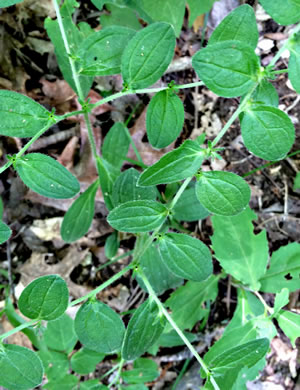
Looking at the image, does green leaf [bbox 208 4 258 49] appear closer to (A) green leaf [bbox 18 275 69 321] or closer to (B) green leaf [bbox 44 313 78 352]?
(A) green leaf [bbox 18 275 69 321]

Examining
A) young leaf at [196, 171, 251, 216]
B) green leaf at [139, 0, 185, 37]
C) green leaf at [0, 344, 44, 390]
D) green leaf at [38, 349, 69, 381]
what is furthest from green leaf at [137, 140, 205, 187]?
green leaf at [38, 349, 69, 381]

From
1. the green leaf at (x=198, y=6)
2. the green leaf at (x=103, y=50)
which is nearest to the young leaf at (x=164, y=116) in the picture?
the green leaf at (x=103, y=50)

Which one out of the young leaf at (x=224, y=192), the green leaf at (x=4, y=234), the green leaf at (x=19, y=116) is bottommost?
the young leaf at (x=224, y=192)

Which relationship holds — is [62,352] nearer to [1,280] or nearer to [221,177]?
[1,280]

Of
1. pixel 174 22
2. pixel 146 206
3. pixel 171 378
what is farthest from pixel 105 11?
pixel 171 378

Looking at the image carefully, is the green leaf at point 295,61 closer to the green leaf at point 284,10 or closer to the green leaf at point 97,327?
the green leaf at point 284,10

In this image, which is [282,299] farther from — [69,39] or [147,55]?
[69,39]
